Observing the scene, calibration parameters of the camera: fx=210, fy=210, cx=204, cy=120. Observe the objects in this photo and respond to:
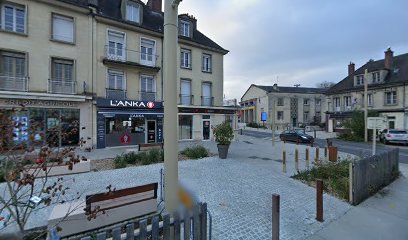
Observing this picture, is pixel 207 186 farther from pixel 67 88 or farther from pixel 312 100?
pixel 312 100

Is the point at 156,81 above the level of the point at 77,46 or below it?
below

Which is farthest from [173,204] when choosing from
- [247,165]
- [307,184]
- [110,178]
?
[247,165]

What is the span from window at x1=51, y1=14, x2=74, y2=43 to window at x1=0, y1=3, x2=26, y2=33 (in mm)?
1398

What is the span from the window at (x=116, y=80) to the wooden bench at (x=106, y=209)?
12.5 m

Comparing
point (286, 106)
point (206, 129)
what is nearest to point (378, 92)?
point (286, 106)

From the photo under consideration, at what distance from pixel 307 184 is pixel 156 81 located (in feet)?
43.7

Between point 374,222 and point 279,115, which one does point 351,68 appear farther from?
point 374,222

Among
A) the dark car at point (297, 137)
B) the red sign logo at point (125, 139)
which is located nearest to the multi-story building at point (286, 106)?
the dark car at point (297, 137)

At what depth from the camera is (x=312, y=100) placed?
4578 cm

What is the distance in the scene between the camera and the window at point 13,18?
11.6 metres

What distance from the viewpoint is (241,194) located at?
5.70 metres

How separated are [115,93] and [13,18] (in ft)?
21.7

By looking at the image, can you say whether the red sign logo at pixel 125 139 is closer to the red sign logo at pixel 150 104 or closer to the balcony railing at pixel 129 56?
the red sign logo at pixel 150 104

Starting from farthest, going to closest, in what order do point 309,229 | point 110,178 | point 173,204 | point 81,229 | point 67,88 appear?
1. point 67,88
2. point 110,178
3. point 309,229
4. point 81,229
5. point 173,204
